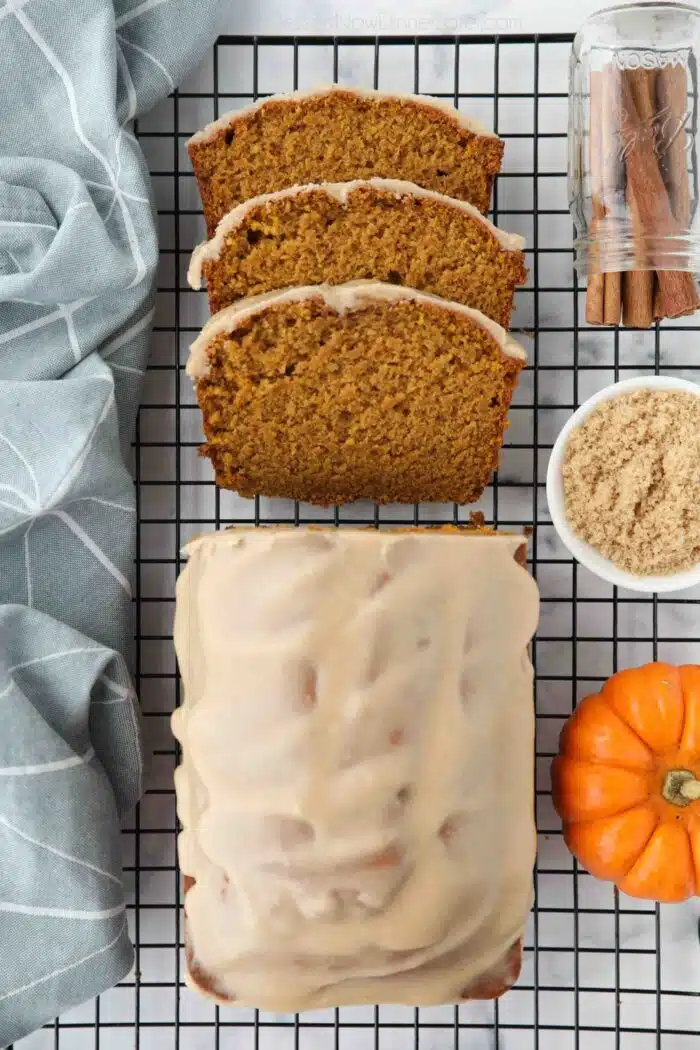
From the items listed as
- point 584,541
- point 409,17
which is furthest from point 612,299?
point 409,17

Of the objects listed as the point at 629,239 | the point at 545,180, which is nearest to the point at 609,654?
the point at 629,239

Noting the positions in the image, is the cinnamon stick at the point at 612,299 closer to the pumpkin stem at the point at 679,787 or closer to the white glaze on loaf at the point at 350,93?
the white glaze on loaf at the point at 350,93

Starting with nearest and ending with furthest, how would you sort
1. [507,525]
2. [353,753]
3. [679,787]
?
[353,753] → [679,787] → [507,525]

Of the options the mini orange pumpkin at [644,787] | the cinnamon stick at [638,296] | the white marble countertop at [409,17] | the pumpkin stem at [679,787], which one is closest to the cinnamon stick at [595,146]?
the cinnamon stick at [638,296]

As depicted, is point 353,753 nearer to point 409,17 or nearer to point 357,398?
point 357,398

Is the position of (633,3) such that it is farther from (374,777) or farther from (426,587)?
(374,777)

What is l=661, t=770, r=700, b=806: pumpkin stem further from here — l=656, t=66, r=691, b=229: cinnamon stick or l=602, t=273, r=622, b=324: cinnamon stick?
l=656, t=66, r=691, b=229: cinnamon stick
